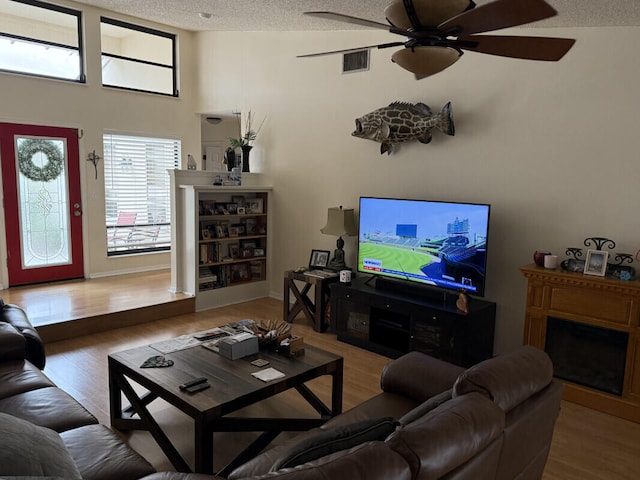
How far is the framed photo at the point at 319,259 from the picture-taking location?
5.38 metres

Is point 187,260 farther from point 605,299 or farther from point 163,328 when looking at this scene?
point 605,299

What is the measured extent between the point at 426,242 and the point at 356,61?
84.8 inches

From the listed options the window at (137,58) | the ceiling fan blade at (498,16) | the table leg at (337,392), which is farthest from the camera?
the window at (137,58)

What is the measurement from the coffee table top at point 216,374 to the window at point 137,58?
4838mm

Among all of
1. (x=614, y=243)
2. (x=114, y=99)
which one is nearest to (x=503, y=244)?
(x=614, y=243)

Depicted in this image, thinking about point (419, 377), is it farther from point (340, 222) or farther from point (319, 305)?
point (340, 222)

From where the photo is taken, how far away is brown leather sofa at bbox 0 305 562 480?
1.37 m

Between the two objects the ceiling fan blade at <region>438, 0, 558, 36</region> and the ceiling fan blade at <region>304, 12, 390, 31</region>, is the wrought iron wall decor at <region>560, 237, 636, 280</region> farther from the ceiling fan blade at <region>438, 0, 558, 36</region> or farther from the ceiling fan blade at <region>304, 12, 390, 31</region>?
the ceiling fan blade at <region>304, 12, 390, 31</region>

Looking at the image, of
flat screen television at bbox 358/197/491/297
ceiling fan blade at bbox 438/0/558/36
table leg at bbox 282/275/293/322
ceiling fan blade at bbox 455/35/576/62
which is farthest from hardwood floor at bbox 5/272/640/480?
ceiling fan blade at bbox 438/0/558/36

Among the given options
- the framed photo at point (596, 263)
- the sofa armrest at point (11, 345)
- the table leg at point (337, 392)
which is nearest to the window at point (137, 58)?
the sofa armrest at point (11, 345)

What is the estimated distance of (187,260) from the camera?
559 centimetres

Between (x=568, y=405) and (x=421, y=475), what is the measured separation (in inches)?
106

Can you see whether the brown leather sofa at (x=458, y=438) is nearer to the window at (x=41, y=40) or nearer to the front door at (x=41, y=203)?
the front door at (x=41, y=203)

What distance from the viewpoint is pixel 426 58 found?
2.09 meters
